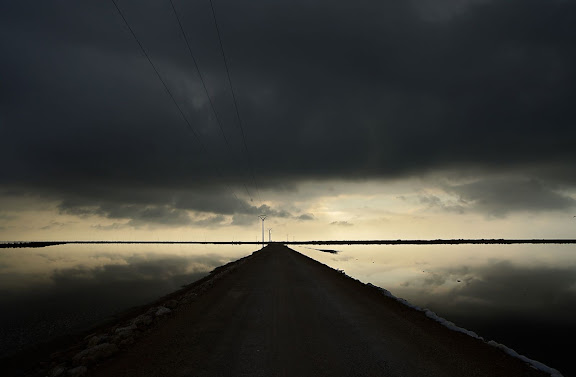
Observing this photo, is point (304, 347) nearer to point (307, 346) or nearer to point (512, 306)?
point (307, 346)

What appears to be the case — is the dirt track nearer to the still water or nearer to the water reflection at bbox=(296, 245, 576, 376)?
the water reflection at bbox=(296, 245, 576, 376)

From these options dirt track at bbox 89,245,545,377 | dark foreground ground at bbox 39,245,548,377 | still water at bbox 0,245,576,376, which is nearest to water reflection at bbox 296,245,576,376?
still water at bbox 0,245,576,376

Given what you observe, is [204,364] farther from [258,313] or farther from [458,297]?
[458,297]

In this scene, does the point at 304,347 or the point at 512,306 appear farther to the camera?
the point at 512,306

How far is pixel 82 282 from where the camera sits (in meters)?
32.4

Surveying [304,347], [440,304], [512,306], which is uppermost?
[304,347]

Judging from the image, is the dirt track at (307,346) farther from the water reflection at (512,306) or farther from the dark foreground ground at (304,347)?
the water reflection at (512,306)

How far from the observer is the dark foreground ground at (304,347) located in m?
7.38

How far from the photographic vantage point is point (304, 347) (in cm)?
880

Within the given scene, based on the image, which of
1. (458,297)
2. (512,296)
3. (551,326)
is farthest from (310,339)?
(512,296)

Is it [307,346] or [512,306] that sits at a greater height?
[307,346]

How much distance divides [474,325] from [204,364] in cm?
1422

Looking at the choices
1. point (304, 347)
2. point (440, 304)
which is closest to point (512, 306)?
point (440, 304)

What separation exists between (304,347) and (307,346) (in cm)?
11
